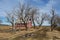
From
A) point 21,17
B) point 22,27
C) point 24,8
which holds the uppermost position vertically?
point 24,8

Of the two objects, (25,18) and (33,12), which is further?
(33,12)

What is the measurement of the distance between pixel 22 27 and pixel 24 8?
8678 millimetres

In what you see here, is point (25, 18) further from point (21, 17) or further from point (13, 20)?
point (13, 20)

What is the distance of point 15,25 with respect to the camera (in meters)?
54.7

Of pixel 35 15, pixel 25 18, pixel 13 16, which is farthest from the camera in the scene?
pixel 35 15

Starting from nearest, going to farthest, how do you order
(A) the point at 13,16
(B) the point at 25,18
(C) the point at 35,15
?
1. (B) the point at 25,18
2. (A) the point at 13,16
3. (C) the point at 35,15

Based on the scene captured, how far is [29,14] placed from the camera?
50.6m

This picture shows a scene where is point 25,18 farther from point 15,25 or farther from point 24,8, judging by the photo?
point 15,25

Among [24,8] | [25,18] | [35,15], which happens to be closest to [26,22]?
[25,18]

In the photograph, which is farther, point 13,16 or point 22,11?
point 13,16

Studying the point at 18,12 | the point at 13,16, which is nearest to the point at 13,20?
the point at 13,16

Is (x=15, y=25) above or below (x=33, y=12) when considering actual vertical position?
below

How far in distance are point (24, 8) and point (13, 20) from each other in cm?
721

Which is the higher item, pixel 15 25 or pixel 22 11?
pixel 22 11
